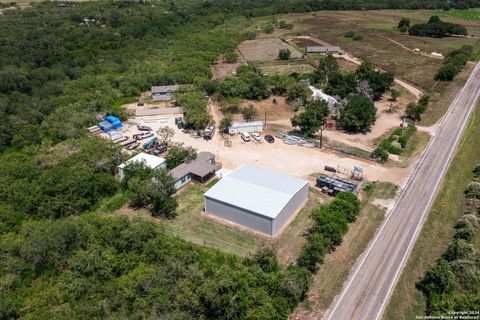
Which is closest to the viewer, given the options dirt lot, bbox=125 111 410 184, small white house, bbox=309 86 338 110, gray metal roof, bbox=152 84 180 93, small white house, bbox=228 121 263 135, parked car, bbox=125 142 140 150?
dirt lot, bbox=125 111 410 184

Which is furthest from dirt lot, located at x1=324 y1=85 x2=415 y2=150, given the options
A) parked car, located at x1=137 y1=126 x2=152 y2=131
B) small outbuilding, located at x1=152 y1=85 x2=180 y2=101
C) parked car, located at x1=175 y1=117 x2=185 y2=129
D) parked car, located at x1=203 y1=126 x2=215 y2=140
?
small outbuilding, located at x1=152 y1=85 x2=180 y2=101

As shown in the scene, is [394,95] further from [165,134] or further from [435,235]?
[165,134]

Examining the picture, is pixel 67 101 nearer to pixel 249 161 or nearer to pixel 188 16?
pixel 249 161

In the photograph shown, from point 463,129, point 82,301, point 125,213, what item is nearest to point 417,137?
point 463,129

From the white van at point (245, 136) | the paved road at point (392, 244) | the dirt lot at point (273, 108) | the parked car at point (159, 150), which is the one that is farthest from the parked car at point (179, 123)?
the paved road at point (392, 244)

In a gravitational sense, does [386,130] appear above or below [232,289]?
below

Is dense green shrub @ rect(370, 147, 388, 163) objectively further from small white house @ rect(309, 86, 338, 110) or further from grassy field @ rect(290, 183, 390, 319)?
small white house @ rect(309, 86, 338, 110)

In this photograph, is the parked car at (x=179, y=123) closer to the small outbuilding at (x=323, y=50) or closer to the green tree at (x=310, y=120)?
the green tree at (x=310, y=120)
